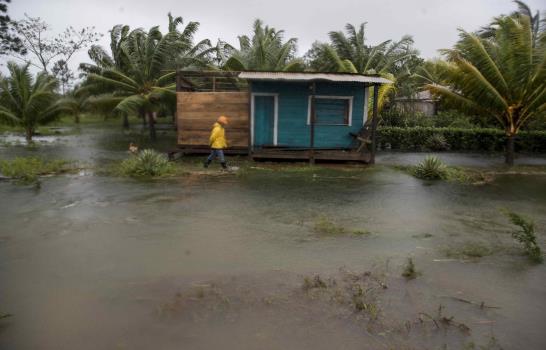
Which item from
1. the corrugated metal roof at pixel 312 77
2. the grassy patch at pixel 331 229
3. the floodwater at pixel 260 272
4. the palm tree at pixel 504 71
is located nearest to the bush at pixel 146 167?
the floodwater at pixel 260 272

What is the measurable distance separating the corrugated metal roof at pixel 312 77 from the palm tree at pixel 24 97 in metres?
10.9

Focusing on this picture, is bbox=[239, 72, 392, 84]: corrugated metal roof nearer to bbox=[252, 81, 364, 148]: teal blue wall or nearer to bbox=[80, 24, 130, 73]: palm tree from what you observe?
bbox=[252, 81, 364, 148]: teal blue wall

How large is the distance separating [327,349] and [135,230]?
12.2ft

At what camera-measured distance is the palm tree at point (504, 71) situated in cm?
1126

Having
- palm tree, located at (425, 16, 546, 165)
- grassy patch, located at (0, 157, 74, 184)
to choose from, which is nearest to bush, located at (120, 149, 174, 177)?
grassy patch, located at (0, 157, 74, 184)

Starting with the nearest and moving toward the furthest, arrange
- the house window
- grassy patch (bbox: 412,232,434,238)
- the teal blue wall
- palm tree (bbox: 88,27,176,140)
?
grassy patch (bbox: 412,232,434,238) < the teal blue wall < the house window < palm tree (bbox: 88,27,176,140)

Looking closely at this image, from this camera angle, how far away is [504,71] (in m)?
11.9

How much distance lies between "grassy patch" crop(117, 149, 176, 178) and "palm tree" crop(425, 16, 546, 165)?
28.9ft

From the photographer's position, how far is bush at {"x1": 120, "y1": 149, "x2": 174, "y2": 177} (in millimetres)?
10219

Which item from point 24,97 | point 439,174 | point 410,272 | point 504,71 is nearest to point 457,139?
point 504,71

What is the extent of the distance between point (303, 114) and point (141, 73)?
9365mm

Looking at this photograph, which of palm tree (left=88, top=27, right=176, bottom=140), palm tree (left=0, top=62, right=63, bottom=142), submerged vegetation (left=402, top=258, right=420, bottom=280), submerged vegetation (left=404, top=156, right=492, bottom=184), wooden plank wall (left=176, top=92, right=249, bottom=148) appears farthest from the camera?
palm tree (left=88, top=27, right=176, bottom=140)

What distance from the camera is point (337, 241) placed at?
5.73m

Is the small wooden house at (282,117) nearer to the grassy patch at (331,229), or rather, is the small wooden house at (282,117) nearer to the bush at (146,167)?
the bush at (146,167)
